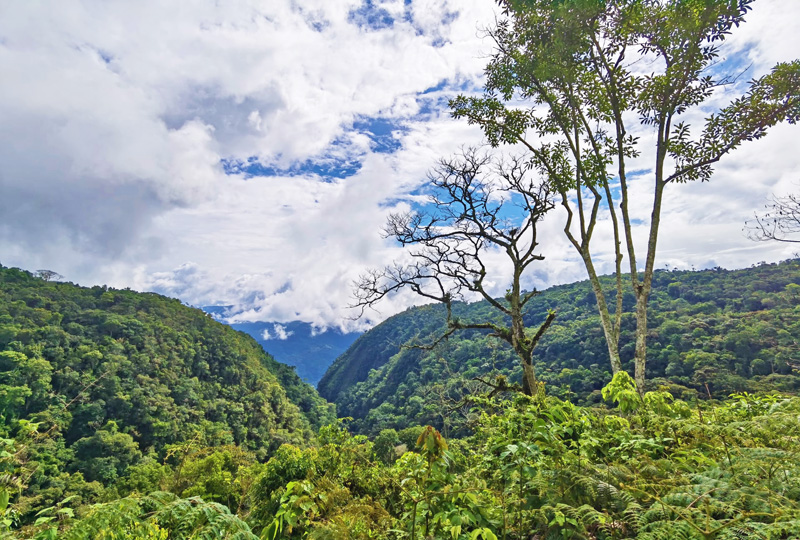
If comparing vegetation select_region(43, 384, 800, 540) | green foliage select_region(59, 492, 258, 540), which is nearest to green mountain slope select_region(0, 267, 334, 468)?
green foliage select_region(59, 492, 258, 540)

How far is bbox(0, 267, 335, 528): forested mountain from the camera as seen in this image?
44.0 metres

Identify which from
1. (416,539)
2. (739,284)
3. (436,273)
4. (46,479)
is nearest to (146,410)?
(46,479)

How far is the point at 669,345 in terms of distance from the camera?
175 ft

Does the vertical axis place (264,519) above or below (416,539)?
below

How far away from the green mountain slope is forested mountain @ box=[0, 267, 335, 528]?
18 cm

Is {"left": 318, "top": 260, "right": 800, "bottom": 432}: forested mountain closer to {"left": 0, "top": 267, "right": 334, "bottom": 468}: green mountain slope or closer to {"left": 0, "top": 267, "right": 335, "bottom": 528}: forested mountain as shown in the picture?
{"left": 0, "top": 267, "right": 335, "bottom": 528}: forested mountain

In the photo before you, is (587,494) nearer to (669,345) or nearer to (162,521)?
(162,521)

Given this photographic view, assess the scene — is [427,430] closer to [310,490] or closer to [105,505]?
[310,490]

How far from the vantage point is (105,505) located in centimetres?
236

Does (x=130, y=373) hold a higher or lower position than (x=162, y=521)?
higher

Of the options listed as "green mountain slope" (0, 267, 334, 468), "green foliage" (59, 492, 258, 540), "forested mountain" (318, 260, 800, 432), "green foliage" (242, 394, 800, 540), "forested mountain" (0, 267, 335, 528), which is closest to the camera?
"green foliage" (242, 394, 800, 540)

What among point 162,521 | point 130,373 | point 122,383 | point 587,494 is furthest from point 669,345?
point 130,373

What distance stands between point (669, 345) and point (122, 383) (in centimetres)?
8339

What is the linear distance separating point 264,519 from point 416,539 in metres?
2.75
